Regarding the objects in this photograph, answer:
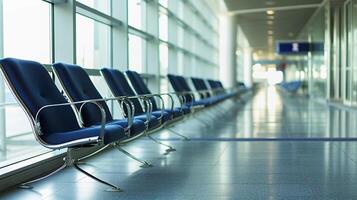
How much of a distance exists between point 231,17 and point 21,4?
49.4ft

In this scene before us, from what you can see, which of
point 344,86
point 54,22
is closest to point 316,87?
point 344,86

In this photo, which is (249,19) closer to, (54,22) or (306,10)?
(306,10)

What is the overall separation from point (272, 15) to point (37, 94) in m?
17.0

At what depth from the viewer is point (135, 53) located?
27.8 ft

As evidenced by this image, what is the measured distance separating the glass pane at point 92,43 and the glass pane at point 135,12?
1.13 m

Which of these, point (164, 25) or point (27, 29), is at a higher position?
point (164, 25)

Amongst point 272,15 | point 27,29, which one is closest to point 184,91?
point 27,29

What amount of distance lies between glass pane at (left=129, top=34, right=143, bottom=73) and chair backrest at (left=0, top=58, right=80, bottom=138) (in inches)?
169

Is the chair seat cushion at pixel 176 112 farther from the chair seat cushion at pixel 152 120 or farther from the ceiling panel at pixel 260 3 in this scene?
the ceiling panel at pixel 260 3

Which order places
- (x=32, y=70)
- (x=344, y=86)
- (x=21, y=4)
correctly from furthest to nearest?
(x=344, y=86) < (x=21, y=4) < (x=32, y=70)

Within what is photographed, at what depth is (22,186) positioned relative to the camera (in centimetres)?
340

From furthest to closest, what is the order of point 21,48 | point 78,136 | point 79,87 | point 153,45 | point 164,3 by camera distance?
point 164,3, point 153,45, point 21,48, point 79,87, point 78,136

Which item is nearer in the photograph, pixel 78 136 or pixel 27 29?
pixel 78 136

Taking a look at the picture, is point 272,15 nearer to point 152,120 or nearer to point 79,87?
point 152,120
